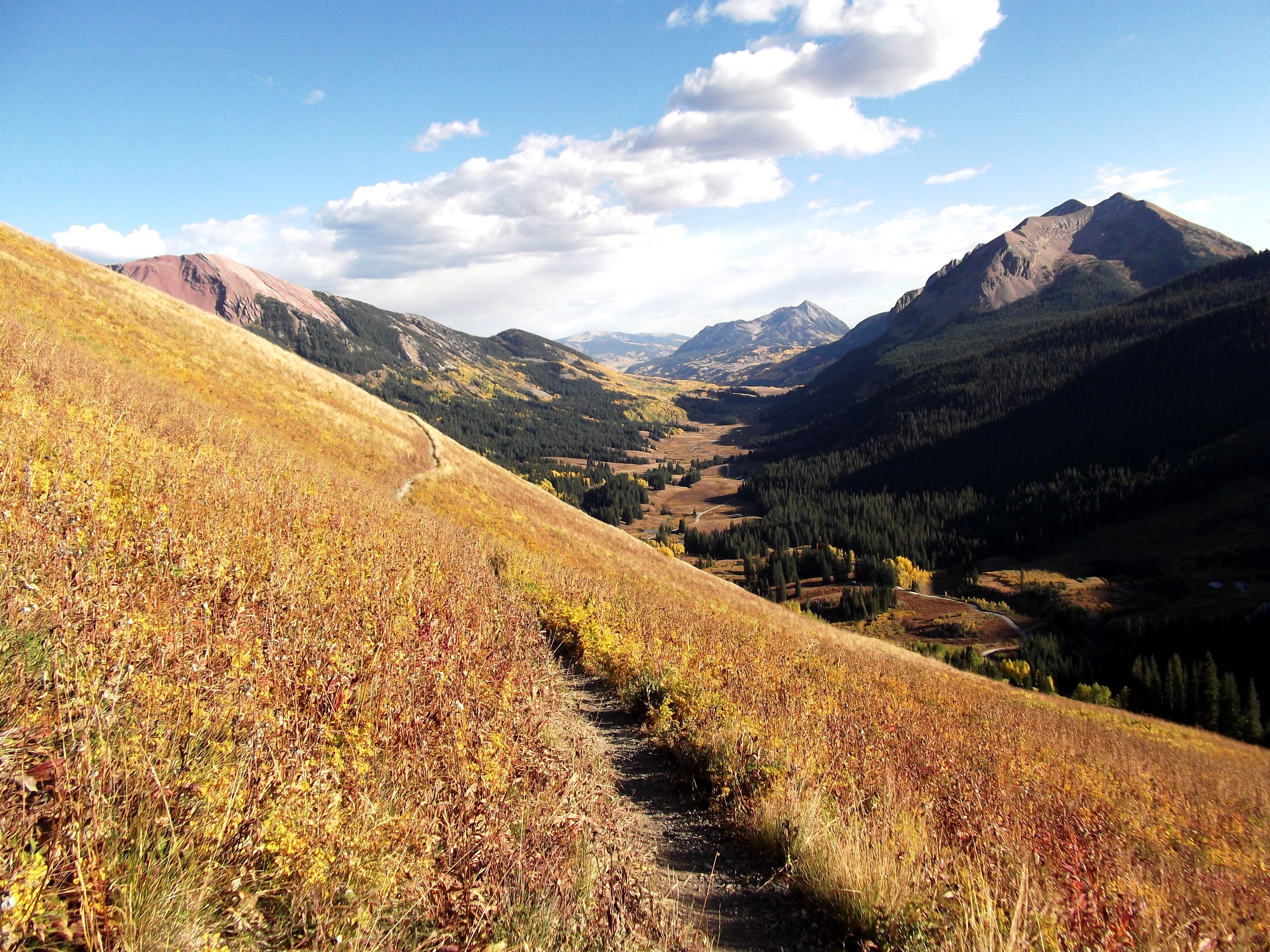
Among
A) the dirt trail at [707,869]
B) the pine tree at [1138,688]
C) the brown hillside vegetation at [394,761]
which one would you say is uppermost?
the brown hillside vegetation at [394,761]

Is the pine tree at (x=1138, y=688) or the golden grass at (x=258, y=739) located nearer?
the golden grass at (x=258, y=739)

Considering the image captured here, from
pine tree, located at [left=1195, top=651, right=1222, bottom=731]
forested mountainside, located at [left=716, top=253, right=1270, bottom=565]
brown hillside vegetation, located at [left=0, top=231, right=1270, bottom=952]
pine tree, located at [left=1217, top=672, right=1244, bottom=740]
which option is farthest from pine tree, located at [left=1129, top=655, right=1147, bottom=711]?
brown hillside vegetation, located at [left=0, top=231, right=1270, bottom=952]

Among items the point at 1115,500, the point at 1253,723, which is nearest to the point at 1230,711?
the point at 1253,723

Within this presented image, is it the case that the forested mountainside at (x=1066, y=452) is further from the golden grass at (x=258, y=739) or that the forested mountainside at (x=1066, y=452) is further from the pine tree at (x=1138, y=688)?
the golden grass at (x=258, y=739)

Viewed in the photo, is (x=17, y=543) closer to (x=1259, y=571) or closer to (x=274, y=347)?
(x=274, y=347)

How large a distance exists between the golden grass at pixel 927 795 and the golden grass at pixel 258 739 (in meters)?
1.92

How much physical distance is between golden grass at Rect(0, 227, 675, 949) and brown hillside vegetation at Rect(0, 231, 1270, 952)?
0.09 ft

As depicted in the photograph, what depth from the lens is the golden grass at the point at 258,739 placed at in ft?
9.86

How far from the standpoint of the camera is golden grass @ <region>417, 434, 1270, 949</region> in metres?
4.95

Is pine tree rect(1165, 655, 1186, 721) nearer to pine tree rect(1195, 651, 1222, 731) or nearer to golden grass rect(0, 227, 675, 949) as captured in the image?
pine tree rect(1195, 651, 1222, 731)

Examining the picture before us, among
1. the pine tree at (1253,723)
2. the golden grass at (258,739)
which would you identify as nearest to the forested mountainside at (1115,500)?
the pine tree at (1253,723)

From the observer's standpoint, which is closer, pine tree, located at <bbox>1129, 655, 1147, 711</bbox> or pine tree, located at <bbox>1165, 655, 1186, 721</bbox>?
pine tree, located at <bbox>1165, 655, 1186, 721</bbox>

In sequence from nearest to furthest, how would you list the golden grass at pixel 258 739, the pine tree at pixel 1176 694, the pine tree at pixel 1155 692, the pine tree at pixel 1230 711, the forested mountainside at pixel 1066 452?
the golden grass at pixel 258 739 < the pine tree at pixel 1230 711 < the pine tree at pixel 1176 694 < the pine tree at pixel 1155 692 < the forested mountainside at pixel 1066 452

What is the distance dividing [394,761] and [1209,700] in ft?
274
